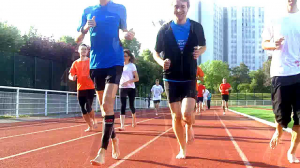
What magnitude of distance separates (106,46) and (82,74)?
3407 millimetres

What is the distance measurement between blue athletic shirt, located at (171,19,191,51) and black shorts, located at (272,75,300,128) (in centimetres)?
132

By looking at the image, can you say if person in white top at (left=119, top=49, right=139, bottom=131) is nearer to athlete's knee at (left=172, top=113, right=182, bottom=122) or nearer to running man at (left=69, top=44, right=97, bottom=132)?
running man at (left=69, top=44, right=97, bottom=132)

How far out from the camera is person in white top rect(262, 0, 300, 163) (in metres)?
3.80

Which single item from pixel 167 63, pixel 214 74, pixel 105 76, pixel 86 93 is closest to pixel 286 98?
pixel 167 63

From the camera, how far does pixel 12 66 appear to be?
16.2 m

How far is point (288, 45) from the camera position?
152 inches

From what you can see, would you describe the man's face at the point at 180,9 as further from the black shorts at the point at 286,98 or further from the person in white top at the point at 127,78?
the person in white top at the point at 127,78

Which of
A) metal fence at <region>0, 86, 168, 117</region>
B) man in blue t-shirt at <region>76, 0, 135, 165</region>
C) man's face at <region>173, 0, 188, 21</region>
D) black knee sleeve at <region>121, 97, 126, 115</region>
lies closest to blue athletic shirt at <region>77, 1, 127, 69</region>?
man in blue t-shirt at <region>76, 0, 135, 165</region>

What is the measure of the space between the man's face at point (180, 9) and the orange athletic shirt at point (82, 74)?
3629 mm

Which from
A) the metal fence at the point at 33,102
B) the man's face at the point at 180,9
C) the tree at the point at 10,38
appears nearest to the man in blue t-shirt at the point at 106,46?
the man's face at the point at 180,9

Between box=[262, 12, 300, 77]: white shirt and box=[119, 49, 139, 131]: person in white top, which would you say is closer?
box=[262, 12, 300, 77]: white shirt

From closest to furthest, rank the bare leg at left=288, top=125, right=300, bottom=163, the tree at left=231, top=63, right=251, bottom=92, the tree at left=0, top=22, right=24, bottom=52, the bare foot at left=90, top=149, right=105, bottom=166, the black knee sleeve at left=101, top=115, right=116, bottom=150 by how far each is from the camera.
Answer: the bare foot at left=90, top=149, right=105, bottom=166 → the black knee sleeve at left=101, top=115, right=116, bottom=150 → the bare leg at left=288, top=125, right=300, bottom=163 → the tree at left=0, top=22, right=24, bottom=52 → the tree at left=231, top=63, right=251, bottom=92

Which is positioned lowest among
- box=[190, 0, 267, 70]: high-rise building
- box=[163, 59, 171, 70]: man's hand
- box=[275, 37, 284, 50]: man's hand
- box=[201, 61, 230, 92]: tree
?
box=[163, 59, 171, 70]: man's hand

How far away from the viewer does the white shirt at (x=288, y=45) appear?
3819 mm
